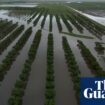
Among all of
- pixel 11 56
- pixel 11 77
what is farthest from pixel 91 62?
pixel 11 77

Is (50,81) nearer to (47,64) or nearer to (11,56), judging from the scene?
(47,64)

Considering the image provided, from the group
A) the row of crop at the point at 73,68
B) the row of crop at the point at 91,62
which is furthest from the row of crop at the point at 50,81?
the row of crop at the point at 91,62

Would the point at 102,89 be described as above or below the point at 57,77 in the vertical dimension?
above

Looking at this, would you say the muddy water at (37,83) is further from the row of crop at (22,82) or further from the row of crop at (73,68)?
the row of crop at (73,68)

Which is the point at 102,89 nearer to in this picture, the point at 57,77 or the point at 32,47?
the point at 57,77

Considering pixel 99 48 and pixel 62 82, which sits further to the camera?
pixel 99 48

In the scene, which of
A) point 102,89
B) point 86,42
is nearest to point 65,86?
point 102,89

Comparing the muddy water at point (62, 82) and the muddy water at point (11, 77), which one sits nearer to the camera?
the muddy water at point (62, 82)
